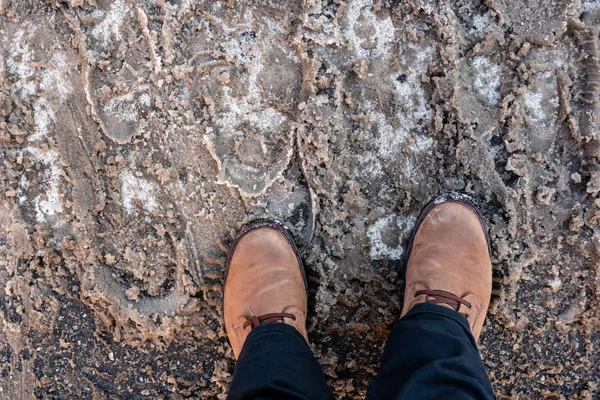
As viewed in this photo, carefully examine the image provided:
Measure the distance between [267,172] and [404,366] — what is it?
2.66 feet

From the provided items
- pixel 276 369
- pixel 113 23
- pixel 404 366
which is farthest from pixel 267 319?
pixel 113 23

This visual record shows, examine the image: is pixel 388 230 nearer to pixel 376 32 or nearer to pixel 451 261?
pixel 451 261

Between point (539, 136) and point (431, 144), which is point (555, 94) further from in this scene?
point (431, 144)

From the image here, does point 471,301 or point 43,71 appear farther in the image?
point 43,71

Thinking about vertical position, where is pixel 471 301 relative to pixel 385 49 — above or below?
below

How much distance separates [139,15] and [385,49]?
918 millimetres

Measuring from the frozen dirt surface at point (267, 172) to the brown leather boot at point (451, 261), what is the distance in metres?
0.06

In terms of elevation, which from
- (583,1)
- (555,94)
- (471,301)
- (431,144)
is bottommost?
(471,301)

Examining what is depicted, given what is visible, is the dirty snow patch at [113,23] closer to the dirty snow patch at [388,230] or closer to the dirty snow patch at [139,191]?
the dirty snow patch at [139,191]

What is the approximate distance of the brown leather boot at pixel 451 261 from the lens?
1.57 m

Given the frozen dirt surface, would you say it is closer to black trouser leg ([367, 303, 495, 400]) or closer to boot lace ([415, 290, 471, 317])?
boot lace ([415, 290, 471, 317])

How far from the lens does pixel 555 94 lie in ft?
5.39

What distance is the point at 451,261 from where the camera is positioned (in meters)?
1.63

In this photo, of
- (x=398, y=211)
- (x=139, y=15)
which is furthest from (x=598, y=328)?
(x=139, y=15)
